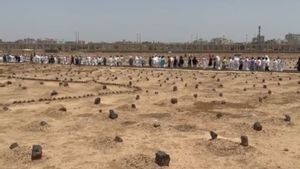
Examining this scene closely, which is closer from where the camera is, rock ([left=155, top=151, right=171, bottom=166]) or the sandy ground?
rock ([left=155, top=151, right=171, bottom=166])

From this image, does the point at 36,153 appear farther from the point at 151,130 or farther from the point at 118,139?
the point at 151,130

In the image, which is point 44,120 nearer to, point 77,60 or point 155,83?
point 155,83

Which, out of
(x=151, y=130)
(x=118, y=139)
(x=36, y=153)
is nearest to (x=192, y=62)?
(x=151, y=130)

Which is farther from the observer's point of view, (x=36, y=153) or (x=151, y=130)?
(x=151, y=130)

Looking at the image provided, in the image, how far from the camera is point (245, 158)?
1047 centimetres

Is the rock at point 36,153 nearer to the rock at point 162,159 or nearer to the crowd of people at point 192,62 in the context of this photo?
the rock at point 162,159

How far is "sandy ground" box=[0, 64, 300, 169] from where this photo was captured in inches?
406

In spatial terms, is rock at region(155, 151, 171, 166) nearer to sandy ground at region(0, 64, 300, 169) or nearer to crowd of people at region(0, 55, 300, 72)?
sandy ground at region(0, 64, 300, 169)

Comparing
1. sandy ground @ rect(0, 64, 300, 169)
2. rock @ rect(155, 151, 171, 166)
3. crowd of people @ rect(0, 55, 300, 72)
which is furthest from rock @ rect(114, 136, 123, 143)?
crowd of people @ rect(0, 55, 300, 72)

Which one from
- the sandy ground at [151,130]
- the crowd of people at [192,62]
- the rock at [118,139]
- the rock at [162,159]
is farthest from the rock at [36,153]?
the crowd of people at [192,62]

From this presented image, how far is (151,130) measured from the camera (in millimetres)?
13367

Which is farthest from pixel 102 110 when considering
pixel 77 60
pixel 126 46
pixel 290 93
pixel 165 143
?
pixel 126 46

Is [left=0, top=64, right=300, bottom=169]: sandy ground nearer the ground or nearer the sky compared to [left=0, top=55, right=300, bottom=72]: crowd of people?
nearer the ground

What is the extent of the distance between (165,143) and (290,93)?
38.1 ft
